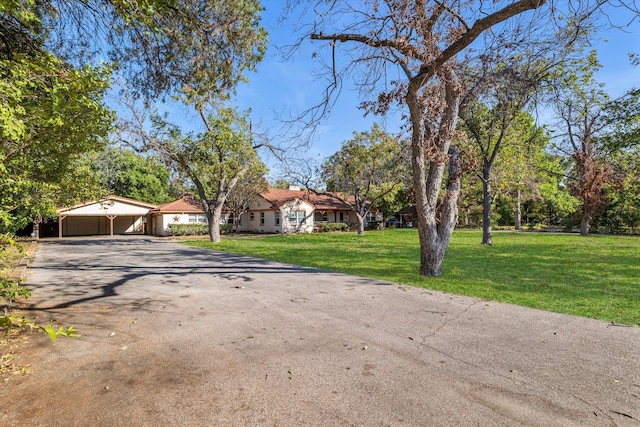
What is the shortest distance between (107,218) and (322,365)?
37073 millimetres

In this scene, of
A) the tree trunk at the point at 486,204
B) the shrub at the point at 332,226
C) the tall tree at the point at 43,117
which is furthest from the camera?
the shrub at the point at 332,226

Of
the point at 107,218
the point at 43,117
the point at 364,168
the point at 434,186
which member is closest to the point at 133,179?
the point at 107,218

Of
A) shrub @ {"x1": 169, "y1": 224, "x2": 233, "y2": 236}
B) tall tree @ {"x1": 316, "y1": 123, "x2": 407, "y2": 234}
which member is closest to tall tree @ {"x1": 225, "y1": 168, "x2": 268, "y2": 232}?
shrub @ {"x1": 169, "y1": 224, "x2": 233, "y2": 236}

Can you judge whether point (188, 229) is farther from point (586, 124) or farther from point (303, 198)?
point (586, 124)

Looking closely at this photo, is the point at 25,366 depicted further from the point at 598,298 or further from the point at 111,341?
the point at 598,298

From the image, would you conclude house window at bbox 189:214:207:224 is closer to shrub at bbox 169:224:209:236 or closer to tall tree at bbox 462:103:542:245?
shrub at bbox 169:224:209:236

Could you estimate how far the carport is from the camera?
29.6 m

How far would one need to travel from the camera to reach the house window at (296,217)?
32656 mm

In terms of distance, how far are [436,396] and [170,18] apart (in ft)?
22.3

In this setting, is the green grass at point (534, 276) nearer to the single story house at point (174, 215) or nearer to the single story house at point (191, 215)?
the single story house at point (191, 215)

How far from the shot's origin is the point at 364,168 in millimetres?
26703

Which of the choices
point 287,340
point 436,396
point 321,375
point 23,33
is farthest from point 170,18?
point 436,396

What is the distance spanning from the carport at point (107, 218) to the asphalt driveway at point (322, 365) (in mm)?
26860

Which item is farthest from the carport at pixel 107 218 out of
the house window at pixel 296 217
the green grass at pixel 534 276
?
the green grass at pixel 534 276
